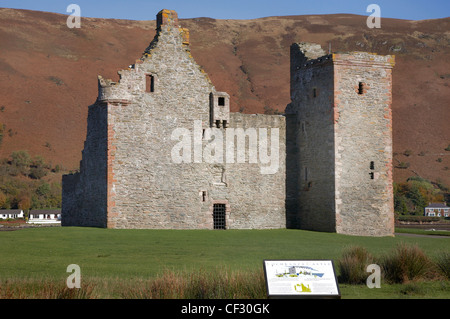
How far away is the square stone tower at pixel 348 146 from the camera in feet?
98.4

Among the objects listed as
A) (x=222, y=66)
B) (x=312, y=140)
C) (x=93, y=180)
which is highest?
(x=222, y=66)

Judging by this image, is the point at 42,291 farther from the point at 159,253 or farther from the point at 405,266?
the point at 405,266

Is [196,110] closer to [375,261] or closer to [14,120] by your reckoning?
[375,261]

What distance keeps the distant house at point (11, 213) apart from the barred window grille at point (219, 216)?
46.8m

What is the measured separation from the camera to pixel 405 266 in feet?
47.8

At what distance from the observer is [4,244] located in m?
21.2

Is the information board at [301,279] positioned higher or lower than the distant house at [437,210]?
higher

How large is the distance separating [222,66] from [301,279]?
4373 inches

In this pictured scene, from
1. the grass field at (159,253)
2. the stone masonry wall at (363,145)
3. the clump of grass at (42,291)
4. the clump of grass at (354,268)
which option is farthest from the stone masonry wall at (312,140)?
the clump of grass at (42,291)

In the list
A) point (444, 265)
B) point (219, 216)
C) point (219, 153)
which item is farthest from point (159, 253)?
point (219, 153)

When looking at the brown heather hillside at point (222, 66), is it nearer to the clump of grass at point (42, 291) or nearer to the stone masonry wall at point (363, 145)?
the stone masonry wall at point (363, 145)

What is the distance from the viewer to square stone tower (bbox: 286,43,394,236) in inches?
1181

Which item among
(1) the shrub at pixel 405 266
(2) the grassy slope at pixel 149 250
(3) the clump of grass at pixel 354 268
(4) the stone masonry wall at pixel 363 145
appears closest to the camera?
(3) the clump of grass at pixel 354 268

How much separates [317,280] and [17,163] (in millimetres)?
75387
